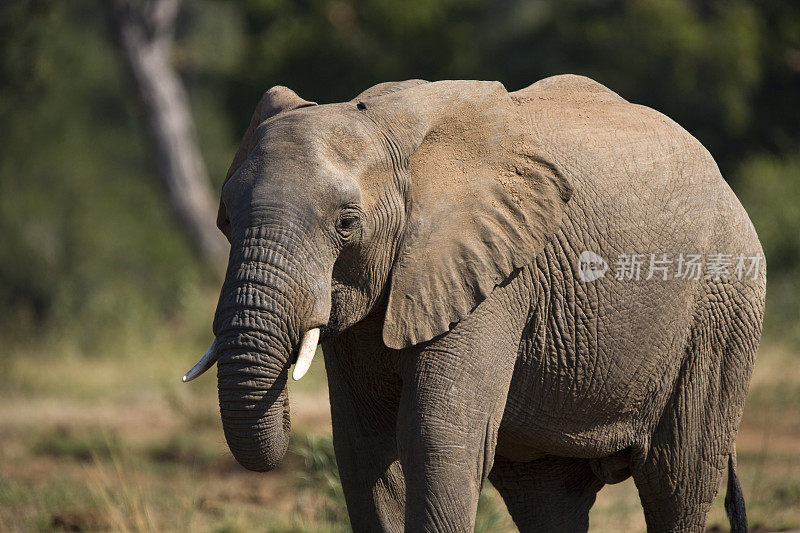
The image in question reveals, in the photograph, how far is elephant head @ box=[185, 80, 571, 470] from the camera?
11.8 feet

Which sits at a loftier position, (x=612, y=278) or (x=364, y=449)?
(x=612, y=278)

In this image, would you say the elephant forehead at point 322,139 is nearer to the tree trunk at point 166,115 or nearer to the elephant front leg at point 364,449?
the elephant front leg at point 364,449

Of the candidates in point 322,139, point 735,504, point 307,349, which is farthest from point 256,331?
point 735,504

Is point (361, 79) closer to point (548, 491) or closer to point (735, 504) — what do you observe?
point (548, 491)

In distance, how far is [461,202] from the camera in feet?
13.0

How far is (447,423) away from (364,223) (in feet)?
2.26

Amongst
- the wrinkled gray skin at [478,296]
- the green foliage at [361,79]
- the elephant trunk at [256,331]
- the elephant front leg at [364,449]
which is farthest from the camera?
the green foliage at [361,79]

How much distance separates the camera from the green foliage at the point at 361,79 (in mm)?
15305

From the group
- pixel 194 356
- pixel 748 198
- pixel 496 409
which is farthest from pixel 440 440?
pixel 748 198

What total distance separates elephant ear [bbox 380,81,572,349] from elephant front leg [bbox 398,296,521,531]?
0.10 metres

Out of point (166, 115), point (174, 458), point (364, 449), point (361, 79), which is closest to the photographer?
point (364, 449)

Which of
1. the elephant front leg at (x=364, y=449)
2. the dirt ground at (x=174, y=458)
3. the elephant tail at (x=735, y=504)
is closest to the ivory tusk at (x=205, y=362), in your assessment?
the dirt ground at (x=174, y=458)

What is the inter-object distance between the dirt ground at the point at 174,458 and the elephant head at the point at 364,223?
505 millimetres

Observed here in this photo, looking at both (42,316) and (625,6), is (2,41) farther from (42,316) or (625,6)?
(625,6)
